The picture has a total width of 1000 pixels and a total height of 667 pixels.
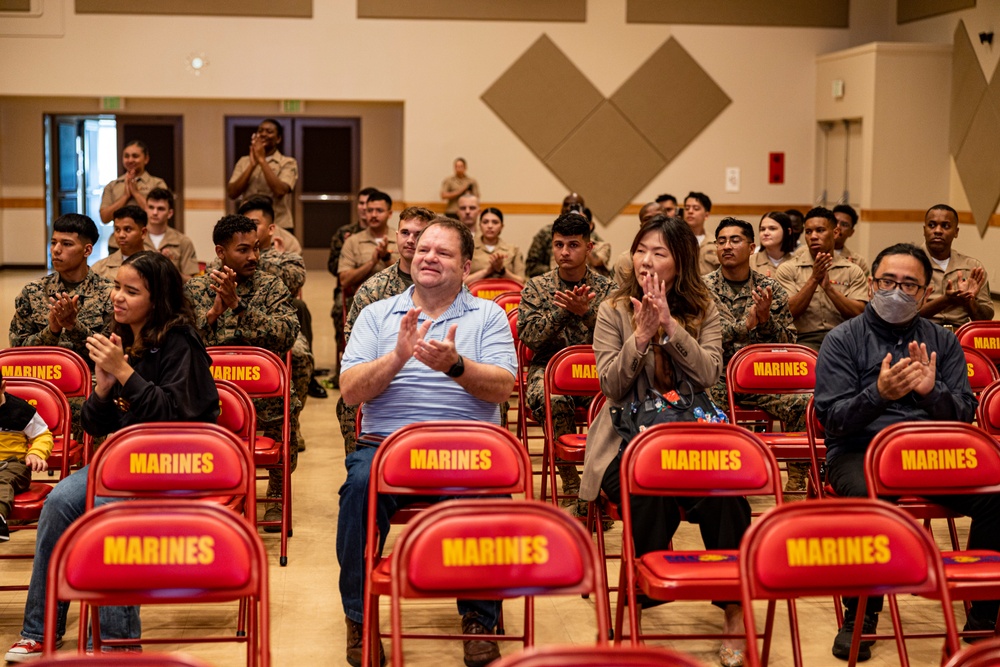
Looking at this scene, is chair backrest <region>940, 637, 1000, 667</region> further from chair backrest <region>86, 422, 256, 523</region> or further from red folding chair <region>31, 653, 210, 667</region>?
chair backrest <region>86, 422, 256, 523</region>

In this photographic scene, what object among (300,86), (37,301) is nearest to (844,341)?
(37,301)

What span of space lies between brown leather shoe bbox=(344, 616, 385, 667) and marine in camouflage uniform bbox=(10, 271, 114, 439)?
2.19 m

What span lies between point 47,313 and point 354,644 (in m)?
2.64

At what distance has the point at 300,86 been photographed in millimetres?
13172

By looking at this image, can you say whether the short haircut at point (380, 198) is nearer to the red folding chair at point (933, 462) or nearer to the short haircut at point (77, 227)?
the short haircut at point (77, 227)

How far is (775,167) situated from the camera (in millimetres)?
13953

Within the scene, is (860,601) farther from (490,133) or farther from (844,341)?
(490,133)

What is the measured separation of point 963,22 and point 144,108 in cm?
1078

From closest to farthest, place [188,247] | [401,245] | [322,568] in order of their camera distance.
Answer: [322,568] < [401,245] < [188,247]

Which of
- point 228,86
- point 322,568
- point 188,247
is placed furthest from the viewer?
point 228,86

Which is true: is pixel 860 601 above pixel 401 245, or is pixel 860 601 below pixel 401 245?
below

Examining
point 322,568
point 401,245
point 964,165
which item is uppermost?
point 964,165

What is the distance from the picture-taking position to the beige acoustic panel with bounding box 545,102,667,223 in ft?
44.8

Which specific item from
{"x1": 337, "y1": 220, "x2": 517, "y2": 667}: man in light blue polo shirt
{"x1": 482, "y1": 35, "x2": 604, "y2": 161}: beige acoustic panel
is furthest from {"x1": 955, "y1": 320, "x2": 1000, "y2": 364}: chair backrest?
{"x1": 482, "y1": 35, "x2": 604, "y2": 161}: beige acoustic panel
